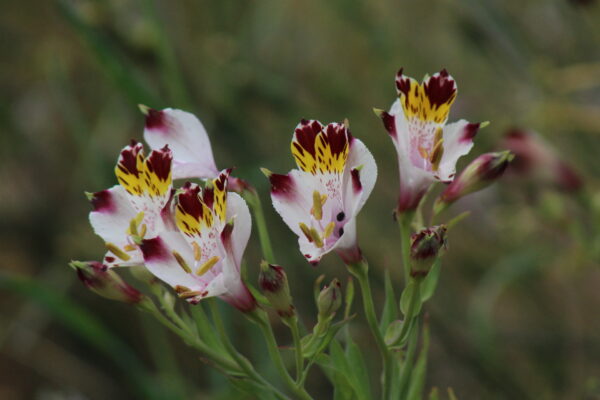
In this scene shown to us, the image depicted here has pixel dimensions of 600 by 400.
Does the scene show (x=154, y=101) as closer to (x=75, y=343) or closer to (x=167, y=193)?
(x=167, y=193)

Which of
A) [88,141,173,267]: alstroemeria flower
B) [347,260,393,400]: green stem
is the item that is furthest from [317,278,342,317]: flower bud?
[88,141,173,267]: alstroemeria flower

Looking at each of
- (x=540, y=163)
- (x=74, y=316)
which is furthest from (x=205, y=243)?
(x=540, y=163)

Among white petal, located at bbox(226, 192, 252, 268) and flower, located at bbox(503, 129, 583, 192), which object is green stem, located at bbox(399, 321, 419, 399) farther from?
flower, located at bbox(503, 129, 583, 192)

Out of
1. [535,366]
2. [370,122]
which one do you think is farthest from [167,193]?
[370,122]

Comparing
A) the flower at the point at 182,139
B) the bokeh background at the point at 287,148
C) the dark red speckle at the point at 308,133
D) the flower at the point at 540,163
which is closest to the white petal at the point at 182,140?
the flower at the point at 182,139

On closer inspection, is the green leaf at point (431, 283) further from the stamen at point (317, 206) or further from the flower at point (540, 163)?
the flower at point (540, 163)

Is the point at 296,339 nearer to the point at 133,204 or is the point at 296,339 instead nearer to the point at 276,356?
the point at 276,356

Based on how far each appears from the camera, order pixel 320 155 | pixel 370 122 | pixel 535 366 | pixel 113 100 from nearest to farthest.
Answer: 1. pixel 320 155
2. pixel 535 366
3. pixel 113 100
4. pixel 370 122
